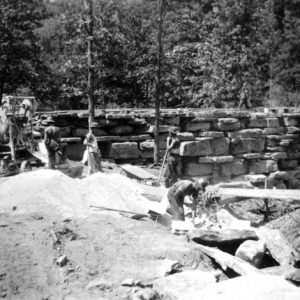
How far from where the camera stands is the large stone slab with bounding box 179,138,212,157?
1480 centimetres

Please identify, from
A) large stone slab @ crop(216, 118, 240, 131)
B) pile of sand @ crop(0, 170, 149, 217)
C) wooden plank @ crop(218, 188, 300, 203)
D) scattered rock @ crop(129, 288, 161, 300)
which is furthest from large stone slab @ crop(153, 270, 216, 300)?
large stone slab @ crop(216, 118, 240, 131)

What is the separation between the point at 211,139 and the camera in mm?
15516

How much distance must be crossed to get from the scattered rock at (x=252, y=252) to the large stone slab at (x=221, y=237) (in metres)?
0.25

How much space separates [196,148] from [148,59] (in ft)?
17.0

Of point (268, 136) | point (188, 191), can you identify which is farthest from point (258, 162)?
point (188, 191)

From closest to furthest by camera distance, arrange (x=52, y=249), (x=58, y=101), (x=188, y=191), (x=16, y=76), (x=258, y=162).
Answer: (x=52, y=249) → (x=188, y=191) → (x=258, y=162) → (x=16, y=76) → (x=58, y=101)

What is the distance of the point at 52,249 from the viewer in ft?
23.7

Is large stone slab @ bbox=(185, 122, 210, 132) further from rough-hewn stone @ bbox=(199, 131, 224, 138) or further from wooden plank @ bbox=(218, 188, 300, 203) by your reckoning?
wooden plank @ bbox=(218, 188, 300, 203)

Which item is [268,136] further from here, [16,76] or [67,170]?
[16,76]

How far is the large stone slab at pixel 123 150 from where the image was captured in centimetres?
1488

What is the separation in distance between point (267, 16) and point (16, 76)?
16.4 m

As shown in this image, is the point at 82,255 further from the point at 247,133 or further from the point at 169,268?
the point at 247,133

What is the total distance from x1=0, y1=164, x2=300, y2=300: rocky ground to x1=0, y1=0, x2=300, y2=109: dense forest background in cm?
835

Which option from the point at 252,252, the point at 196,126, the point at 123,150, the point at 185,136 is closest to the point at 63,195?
the point at 252,252
